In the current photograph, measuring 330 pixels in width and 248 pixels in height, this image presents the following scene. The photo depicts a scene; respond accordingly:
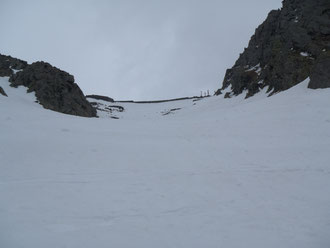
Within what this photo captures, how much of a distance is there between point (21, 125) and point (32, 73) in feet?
72.4

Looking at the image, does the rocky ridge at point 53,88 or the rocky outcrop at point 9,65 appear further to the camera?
the rocky outcrop at point 9,65

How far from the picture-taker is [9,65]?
3947 centimetres

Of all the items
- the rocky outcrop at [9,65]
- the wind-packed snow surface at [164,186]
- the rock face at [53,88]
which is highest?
the rocky outcrop at [9,65]

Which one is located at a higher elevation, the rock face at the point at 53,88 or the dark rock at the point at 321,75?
the rock face at the point at 53,88

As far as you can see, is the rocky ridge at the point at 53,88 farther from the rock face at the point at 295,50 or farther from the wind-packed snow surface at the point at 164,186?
the rock face at the point at 295,50

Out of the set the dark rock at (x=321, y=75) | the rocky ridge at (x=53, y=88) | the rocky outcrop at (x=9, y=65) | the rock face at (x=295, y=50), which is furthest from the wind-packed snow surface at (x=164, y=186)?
the rocky outcrop at (x=9, y=65)

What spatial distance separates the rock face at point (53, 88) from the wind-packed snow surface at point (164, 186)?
14091 millimetres

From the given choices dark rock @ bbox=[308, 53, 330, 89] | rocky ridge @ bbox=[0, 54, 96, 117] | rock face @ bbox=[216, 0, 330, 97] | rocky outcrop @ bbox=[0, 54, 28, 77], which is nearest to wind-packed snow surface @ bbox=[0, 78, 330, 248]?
dark rock @ bbox=[308, 53, 330, 89]

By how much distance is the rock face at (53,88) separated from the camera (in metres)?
27.7

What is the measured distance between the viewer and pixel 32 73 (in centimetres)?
3167

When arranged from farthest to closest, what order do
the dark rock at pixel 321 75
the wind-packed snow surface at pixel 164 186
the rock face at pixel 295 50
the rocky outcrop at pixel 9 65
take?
the rocky outcrop at pixel 9 65, the rock face at pixel 295 50, the dark rock at pixel 321 75, the wind-packed snow surface at pixel 164 186

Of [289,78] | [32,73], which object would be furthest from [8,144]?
[289,78]

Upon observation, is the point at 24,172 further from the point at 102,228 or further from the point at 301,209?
the point at 301,209

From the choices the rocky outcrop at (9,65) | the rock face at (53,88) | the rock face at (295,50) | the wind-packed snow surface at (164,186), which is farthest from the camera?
the rocky outcrop at (9,65)
